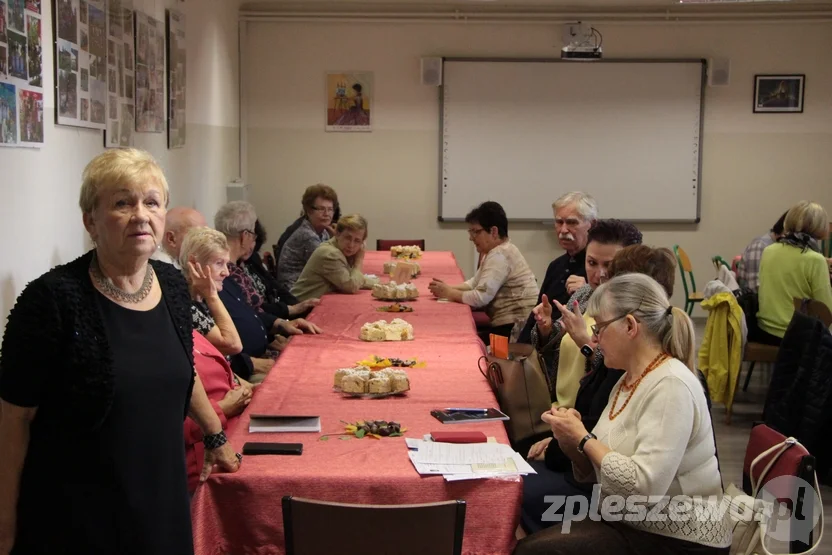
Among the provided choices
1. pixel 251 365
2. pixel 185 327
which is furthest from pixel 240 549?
pixel 251 365

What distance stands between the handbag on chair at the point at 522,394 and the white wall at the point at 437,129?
600 centimetres

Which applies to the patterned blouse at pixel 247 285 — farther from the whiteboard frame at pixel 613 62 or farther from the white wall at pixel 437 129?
the whiteboard frame at pixel 613 62

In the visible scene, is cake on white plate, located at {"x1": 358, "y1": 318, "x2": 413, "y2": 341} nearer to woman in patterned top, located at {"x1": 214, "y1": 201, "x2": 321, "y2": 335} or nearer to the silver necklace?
woman in patterned top, located at {"x1": 214, "y1": 201, "x2": 321, "y2": 335}

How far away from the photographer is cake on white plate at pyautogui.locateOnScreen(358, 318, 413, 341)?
171 inches

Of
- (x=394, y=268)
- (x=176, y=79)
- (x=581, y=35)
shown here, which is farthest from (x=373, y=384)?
(x=581, y=35)

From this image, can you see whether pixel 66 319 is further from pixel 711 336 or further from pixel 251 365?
pixel 711 336

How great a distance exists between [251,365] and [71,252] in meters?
0.96

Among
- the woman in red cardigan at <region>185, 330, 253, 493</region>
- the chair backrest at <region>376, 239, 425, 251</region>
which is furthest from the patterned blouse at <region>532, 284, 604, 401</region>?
the chair backrest at <region>376, 239, 425, 251</region>

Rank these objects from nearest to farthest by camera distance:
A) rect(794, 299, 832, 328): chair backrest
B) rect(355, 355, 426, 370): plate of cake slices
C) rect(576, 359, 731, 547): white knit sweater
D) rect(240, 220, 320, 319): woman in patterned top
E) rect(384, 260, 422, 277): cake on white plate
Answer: rect(576, 359, 731, 547): white knit sweater < rect(355, 355, 426, 370): plate of cake slices < rect(794, 299, 832, 328): chair backrest < rect(240, 220, 320, 319): woman in patterned top < rect(384, 260, 422, 277): cake on white plate

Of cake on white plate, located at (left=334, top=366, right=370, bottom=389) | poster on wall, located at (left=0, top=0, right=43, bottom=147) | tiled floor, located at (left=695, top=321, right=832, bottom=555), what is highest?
poster on wall, located at (left=0, top=0, right=43, bottom=147)

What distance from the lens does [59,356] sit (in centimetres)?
183

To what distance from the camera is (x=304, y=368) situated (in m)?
3.79

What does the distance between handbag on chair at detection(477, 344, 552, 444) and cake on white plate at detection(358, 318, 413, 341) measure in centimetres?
98

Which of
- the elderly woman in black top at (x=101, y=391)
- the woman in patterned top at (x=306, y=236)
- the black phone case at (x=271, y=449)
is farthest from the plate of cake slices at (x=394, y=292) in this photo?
the elderly woman in black top at (x=101, y=391)
